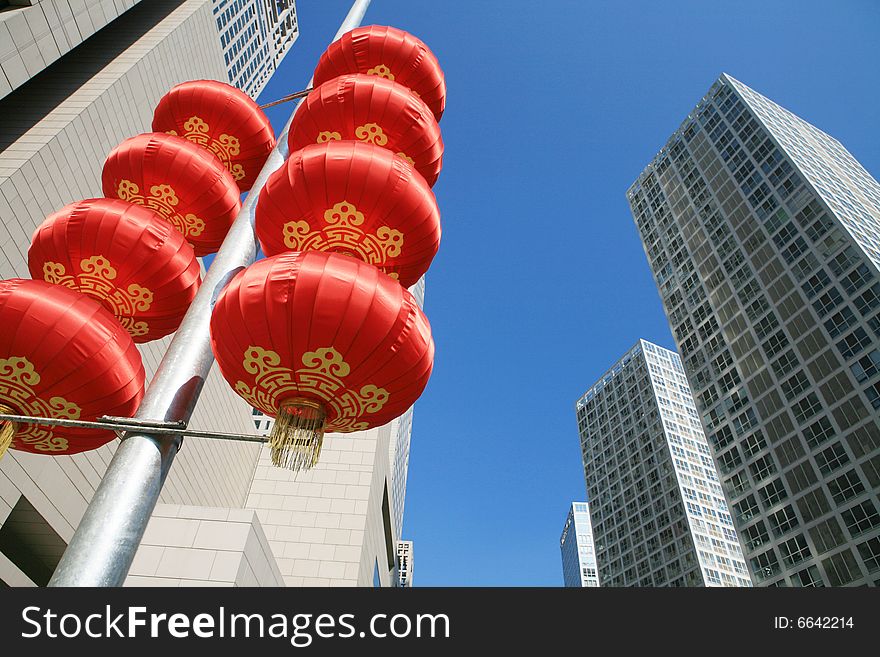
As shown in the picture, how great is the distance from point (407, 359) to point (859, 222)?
161 feet

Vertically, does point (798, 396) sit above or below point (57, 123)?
above

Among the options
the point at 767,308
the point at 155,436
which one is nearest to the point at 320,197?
the point at 155,436

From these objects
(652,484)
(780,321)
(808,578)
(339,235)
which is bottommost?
(339,235)

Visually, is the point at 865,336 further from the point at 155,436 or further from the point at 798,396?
the point at 155,436

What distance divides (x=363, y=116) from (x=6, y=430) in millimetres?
3537

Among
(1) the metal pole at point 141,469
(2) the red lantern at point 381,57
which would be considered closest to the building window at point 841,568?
(2) the red lantern at point 381,57

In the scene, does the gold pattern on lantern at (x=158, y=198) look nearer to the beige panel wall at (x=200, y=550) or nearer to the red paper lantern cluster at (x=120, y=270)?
the red paper lantern cluster at (x=120, y=270)

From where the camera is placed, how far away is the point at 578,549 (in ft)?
376

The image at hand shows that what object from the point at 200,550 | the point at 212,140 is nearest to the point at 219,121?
the point at 212,140

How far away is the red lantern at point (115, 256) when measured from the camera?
3.68 meters

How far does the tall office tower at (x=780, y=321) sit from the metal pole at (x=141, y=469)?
1496 inches

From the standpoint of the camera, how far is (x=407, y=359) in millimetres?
3078

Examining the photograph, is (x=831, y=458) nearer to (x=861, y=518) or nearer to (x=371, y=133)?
(x=861, y=518)

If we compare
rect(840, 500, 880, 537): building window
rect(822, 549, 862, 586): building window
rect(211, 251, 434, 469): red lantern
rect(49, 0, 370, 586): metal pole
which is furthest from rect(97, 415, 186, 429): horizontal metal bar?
rect(822, 549, 862, 586): building window
